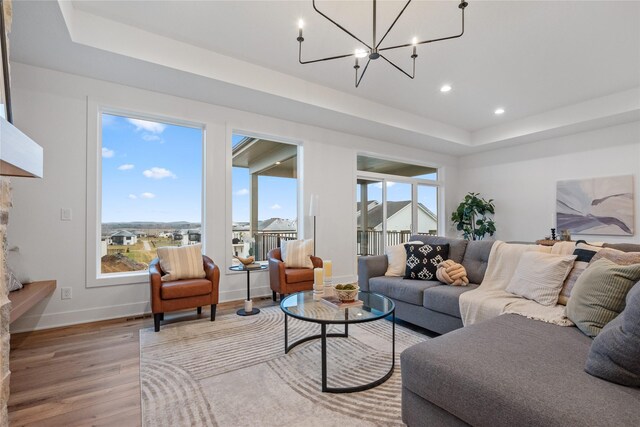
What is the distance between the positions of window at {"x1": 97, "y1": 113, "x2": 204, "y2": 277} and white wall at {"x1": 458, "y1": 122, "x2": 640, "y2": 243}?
221 inches

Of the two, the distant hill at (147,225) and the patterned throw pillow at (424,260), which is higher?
the distant hill at (147,225)

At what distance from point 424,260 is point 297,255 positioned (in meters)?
1.63

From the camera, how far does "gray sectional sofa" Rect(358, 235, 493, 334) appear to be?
8.39 ft

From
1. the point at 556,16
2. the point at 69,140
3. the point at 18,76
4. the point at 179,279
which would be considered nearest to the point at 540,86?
the point at 556,16

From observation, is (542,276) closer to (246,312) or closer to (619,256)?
(619,256)

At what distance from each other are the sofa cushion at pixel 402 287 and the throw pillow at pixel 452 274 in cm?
9

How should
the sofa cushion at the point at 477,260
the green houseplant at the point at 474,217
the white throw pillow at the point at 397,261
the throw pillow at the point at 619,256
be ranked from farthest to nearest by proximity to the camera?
the green houseplant at the point at 474,217, the white throw pillow at the point at 397,261, the sofa cushion at the point at 477,260, the throw pillow at the point at 619,256

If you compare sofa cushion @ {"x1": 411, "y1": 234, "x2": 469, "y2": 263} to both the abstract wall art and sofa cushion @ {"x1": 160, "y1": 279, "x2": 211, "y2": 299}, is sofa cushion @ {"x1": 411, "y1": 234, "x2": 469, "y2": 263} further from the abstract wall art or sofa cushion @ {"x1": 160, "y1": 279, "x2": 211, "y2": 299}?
the abstract wall art

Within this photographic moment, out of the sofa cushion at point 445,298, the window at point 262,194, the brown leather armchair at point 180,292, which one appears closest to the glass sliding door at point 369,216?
the window at point 262,194

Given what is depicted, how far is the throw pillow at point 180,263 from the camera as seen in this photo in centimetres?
318

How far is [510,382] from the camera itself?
1.17m

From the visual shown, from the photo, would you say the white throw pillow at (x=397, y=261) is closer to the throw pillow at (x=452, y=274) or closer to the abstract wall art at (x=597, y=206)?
the throw pillow at (x=452, y=274)

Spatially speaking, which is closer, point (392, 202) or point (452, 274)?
point (452, 274)

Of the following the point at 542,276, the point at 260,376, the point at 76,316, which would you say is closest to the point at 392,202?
the point at 542,276
